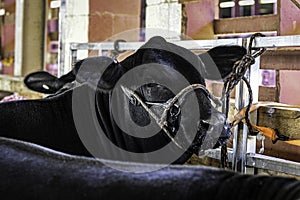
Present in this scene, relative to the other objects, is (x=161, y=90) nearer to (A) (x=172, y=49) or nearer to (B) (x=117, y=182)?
(A) (x=172, y=49)

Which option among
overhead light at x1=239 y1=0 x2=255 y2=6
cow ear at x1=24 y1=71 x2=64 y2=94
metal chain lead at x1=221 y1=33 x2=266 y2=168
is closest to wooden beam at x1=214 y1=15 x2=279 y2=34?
metal chain lead at x1=221 y1=33 x2=266 y2=168

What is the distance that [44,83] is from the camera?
2.12 metres

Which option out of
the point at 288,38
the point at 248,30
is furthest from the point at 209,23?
the point at 288,38

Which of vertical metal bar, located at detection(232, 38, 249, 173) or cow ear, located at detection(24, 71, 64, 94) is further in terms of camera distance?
cow ear, located at detection(24, 71, 64, 94)

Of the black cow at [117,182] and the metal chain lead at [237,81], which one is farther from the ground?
the metal chain lead at [237,81]

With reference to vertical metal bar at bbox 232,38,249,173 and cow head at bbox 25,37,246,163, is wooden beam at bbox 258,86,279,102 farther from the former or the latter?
cow head at bbox 25,37,246,163

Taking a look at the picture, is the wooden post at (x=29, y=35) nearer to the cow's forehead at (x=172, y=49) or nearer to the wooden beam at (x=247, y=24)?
the wooden beam at (x=247, y=24)

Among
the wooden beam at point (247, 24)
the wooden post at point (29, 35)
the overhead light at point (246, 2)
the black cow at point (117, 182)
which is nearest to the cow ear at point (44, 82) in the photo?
the wooden beam at point (247, 24)

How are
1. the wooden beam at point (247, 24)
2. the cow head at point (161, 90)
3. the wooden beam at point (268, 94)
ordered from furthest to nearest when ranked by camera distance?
the wooden beam at point (247, 24) < the wooden beam at point (268, 94) < the cow head at point (161, 90)

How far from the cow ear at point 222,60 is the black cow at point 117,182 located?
2.74 ft

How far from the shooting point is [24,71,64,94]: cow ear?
2068mm

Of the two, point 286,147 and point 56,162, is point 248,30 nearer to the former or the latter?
point 286,147

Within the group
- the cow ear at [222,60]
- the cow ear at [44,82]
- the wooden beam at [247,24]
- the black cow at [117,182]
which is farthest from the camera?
the wooden beam at [247,24]

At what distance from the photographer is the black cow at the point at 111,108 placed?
154cm
